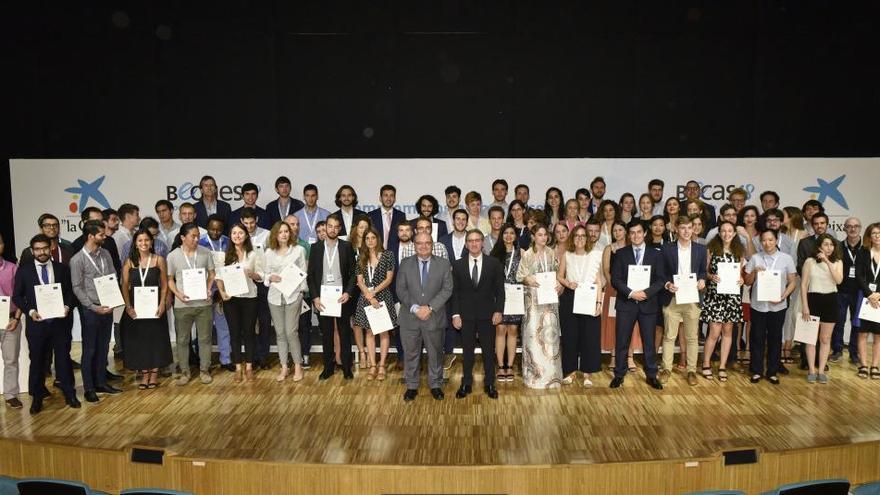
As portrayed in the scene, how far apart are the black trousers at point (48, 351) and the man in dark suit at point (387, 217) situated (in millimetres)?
2732

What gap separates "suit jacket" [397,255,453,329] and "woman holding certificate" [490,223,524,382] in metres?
0.54

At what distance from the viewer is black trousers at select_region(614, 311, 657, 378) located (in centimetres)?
563

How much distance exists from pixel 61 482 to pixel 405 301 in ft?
9.08

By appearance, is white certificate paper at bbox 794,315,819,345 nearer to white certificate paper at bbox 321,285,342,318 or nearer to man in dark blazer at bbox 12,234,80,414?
white certificate paper at bbox 321,285,342,318

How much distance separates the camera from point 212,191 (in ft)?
21.9

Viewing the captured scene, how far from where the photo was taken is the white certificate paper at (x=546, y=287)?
17.8ft

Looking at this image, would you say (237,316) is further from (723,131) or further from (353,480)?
(723,131)

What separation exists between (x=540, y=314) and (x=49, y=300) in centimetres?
382

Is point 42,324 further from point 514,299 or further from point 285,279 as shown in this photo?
point 514,299

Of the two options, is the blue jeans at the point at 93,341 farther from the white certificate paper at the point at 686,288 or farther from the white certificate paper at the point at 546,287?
the white certificate paper at the point at 686,288

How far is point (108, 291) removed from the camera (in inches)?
211

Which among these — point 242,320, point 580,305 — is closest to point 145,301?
Answer: point 242,320

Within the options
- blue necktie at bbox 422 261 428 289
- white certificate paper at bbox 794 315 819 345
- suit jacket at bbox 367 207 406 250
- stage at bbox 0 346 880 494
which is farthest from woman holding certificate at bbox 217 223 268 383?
white certificate paper at bbox 794 315 819 345

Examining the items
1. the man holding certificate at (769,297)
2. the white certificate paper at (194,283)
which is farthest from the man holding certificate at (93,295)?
the man holding certificate at (769,297)
